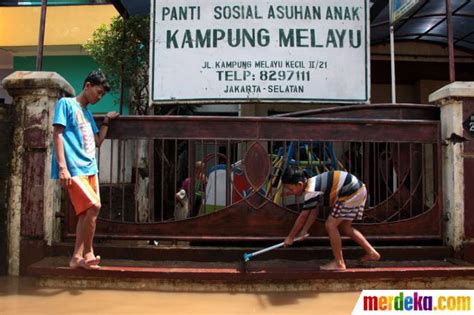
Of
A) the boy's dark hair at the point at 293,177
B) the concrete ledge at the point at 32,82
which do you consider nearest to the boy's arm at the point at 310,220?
the boy's dark hair at the point at 293,177

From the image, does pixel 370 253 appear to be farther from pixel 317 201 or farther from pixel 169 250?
pixel 169 250

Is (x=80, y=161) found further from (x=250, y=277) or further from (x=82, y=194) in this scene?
(x=250, y=277)

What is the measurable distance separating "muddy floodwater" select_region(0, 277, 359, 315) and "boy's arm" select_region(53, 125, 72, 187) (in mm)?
943

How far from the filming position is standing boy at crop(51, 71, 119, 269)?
11.8 feet

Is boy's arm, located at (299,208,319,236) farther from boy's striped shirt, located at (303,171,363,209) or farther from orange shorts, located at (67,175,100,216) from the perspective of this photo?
orange shorts, located at (67,175,100,216)

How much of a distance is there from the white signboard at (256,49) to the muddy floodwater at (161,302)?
2.35 m

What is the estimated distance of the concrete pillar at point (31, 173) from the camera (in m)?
4.20

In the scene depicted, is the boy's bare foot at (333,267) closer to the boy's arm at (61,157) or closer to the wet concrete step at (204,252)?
the wet concrete step at (204,252)

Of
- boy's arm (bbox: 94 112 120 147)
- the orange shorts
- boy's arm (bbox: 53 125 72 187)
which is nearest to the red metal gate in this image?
boy's arm (bbox: 94 112 120 147)

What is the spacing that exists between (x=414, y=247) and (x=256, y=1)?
3.25 metres

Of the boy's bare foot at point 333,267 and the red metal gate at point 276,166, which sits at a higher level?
the red metal gate at point 276,166

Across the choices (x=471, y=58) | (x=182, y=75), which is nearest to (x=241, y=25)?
(x=182, y=75)

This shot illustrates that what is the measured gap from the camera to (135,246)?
13.9 ft

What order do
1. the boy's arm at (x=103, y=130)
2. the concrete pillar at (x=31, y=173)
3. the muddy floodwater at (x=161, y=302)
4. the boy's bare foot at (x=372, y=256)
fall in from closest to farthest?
the muddy floodwater at (x=161, y=302) < the boy's bare foot at (x=372, y=256) < the boy's arm at (x=103, y=130) < the concrete pillar at (x=31, y=173)
